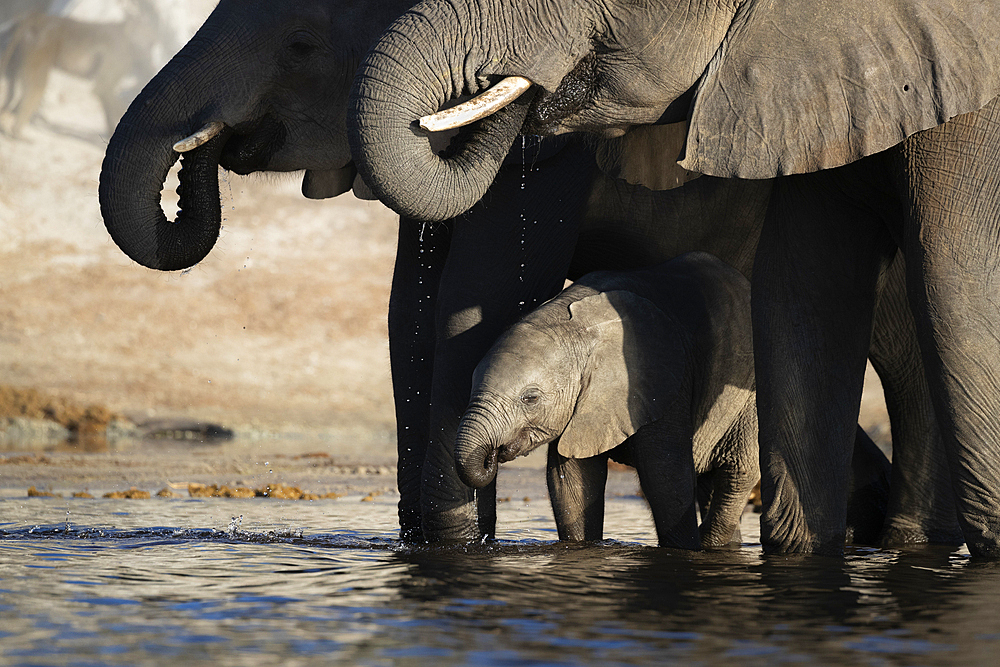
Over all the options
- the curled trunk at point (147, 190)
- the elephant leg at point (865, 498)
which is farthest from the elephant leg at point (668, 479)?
the curled trunk at point (147, 190)

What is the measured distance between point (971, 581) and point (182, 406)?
37.0 feet

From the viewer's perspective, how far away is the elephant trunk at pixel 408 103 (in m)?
4.52

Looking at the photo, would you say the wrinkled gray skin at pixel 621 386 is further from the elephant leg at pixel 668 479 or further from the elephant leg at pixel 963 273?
the elephant leg at pixel 963 273

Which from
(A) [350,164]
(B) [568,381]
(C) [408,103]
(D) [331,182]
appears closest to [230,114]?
(A) [350,164]

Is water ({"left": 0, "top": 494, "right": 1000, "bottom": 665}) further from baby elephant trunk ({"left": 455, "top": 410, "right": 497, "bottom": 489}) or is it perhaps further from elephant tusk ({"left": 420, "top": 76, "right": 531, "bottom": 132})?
elephant tusk ({"left": 420, "top": 76, "right": 531, "bottom": 132})

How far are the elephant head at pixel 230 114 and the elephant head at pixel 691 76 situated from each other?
1.31m

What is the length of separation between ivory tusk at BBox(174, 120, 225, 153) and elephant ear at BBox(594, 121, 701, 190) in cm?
151

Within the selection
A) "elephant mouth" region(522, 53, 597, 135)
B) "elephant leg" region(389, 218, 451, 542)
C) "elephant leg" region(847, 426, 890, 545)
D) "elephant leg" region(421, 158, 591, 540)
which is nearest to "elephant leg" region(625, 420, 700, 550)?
"elephant leg" region(421, 158, 591, 540)

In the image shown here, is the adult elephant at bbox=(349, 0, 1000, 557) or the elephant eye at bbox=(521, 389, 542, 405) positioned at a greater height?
the adult elephant at bbox=(349, 0, 1000, 557)

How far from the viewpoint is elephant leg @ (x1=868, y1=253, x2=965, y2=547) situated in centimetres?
644

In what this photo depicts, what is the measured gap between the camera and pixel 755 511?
27.8 feet

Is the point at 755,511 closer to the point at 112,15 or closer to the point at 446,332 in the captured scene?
the point at 446,332

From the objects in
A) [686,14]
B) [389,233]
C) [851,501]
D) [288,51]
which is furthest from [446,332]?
[389,233]

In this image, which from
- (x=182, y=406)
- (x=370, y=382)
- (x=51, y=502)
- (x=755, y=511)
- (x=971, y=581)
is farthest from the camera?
(x=370, y=382)
